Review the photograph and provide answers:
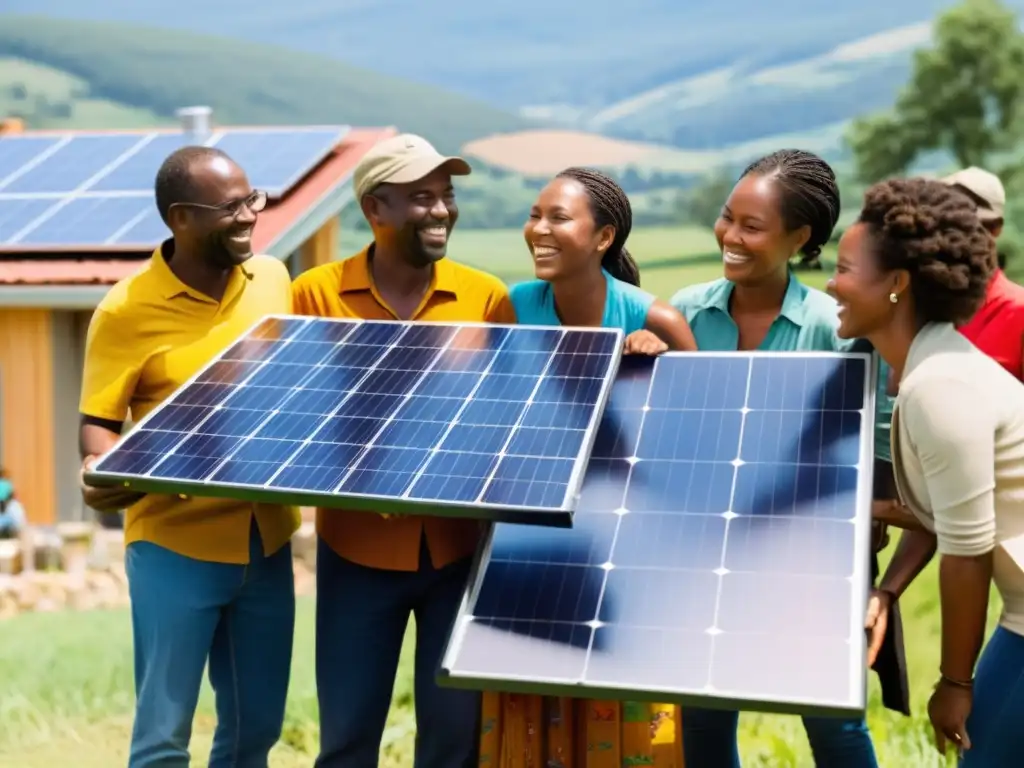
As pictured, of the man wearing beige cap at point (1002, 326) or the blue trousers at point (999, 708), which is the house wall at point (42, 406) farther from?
the blue trousers at point (999, 708)

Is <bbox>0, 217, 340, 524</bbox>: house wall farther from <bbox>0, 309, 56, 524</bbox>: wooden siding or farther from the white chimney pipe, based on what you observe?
the white chimney pipe

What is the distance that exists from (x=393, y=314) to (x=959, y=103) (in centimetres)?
3823

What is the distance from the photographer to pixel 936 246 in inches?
167

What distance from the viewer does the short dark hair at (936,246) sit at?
425 cm

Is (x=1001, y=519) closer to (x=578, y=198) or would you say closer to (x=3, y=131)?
(x=578, y=198)

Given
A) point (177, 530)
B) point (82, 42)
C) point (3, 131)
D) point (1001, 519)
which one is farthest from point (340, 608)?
point (82, 42)

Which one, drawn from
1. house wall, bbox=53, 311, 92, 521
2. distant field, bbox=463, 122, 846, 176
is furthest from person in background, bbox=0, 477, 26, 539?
distant field, bbox=463, 122, 846, 176

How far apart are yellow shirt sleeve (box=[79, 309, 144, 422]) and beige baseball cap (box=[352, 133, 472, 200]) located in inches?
43.6

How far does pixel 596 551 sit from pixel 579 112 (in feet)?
189

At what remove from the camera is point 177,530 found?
5.31 metres

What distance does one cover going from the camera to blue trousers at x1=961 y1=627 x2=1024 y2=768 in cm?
426

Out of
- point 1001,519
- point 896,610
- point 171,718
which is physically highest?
point 1001,519

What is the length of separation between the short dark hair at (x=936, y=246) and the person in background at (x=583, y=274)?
1.11 m

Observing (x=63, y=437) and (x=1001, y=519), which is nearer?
(x=1001, y=519)
